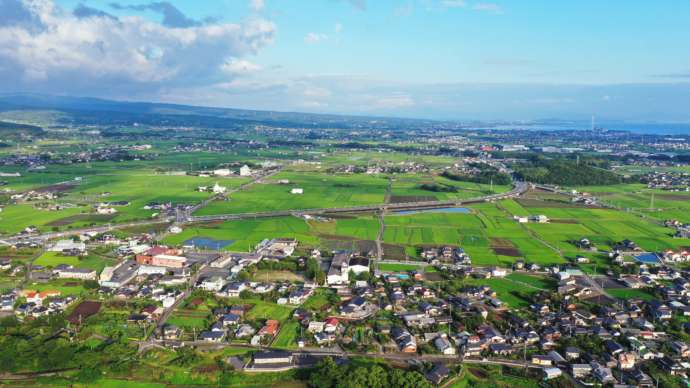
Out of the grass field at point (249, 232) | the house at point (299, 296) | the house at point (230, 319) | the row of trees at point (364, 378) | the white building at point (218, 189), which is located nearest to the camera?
the row of trees at point (364, 378)

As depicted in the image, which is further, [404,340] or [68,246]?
[68,246]

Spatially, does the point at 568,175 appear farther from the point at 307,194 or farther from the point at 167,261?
the point at 167,261

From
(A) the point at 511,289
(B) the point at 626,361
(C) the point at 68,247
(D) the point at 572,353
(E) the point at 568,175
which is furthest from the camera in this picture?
(E) the point at 568,175

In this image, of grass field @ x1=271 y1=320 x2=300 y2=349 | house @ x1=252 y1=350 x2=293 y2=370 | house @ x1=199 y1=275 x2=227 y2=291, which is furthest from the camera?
house @ x1=199 y1=275 x2=227 y2=291

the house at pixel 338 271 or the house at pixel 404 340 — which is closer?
the house at pixel 404 340

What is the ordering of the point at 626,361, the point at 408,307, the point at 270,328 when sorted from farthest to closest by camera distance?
the point at 408,307 → the point at 270,328 → the point at 626,361

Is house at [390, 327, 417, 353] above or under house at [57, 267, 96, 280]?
under

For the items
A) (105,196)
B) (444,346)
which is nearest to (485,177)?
(105,196)

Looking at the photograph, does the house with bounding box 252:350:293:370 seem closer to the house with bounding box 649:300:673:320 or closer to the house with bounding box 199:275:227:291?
the house with bounding box 199:275:227:291

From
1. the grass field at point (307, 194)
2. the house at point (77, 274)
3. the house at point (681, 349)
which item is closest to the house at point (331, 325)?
the house at point (681, 349)

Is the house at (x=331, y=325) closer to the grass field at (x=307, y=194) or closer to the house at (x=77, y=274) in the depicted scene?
the house at (x=77, y=274)

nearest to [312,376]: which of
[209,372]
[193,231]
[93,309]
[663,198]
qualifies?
[209,372]

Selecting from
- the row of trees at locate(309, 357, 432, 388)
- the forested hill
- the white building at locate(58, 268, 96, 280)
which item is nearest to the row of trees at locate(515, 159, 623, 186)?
the row of trees at locate(309, 357, 432, 388)
